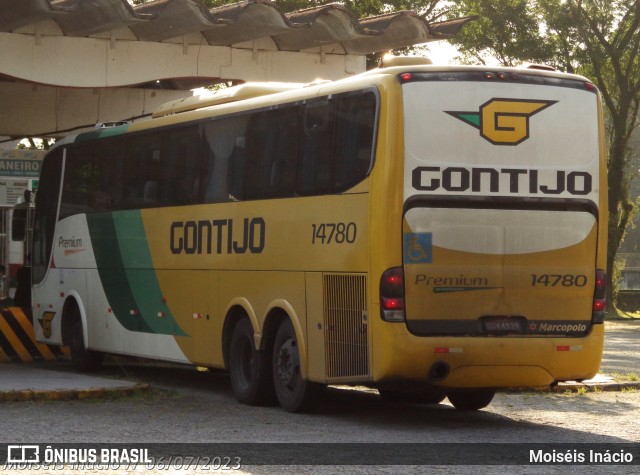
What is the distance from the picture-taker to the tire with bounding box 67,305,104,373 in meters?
20.3

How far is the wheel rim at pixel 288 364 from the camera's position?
579 inches

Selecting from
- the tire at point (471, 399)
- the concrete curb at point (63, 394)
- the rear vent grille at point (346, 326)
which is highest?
the rear vent grille at point (346, 326)

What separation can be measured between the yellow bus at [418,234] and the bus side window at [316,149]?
0.02m

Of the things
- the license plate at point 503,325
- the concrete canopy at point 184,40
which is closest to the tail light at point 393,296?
the license plate at point 503,325

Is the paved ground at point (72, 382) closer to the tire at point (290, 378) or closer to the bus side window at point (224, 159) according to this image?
the tire at point (290, 378)

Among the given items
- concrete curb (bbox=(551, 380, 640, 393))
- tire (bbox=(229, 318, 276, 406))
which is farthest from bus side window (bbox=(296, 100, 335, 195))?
concrete curb (bbox=(551, 380, 640, 393))

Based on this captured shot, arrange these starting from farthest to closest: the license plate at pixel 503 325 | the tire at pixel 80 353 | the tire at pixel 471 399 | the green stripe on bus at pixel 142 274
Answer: the tire at pixel 80 353 → the green stripe on bus at pixel 142 274 → the tire at pixel 471 399 → the license plate at pixel 503 325

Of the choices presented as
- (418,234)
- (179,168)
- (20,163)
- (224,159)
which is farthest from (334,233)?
(20,163)

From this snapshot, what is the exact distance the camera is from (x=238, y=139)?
16094mm

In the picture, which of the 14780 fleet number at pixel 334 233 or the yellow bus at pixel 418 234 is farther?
the 14780 fleet number at pixel 334 233

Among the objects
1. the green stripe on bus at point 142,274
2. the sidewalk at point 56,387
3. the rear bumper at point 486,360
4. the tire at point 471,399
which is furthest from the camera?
the green stripe on bus at point 142,274

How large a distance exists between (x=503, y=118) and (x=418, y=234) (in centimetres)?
138

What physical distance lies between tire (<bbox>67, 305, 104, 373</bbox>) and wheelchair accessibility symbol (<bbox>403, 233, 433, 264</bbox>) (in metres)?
8.06

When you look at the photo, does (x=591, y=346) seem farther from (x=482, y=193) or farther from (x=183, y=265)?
(x=183, y=265)
